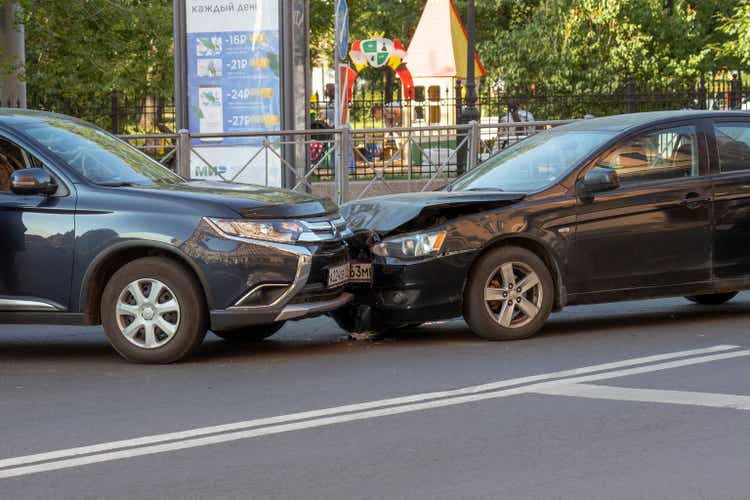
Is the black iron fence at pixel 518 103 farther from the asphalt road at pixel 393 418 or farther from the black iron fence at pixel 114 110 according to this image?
the asphalt road at pixel 393 418

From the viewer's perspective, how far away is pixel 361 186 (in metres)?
17.9

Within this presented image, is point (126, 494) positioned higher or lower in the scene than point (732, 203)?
lower

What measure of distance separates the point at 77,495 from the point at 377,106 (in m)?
19.0

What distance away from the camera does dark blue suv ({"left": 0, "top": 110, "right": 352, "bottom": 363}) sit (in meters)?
8.16

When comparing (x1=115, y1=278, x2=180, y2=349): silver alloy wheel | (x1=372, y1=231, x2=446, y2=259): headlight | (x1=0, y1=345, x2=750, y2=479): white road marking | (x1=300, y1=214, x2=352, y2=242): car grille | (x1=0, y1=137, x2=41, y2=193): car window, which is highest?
(x1=0, y1=137, x2=41, y2=193): car window

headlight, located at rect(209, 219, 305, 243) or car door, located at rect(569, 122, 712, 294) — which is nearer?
headlight, located at rect(209, 219, 305, 243)

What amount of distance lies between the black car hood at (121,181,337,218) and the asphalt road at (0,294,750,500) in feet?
3.23

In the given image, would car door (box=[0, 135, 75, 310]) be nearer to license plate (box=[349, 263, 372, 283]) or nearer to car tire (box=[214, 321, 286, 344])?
car tire (box=[214, 321, 286, 344])

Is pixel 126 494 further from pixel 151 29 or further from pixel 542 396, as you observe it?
pixel 151 29

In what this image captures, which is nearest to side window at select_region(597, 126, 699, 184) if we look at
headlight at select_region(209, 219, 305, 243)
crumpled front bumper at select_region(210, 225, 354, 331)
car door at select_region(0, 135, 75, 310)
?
crumpled front bumper at select_region(210, 225, 354, 331)

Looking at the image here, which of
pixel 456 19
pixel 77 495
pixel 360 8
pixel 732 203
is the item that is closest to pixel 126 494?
pixel 77 495

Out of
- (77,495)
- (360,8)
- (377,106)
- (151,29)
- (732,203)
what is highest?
(360,8)

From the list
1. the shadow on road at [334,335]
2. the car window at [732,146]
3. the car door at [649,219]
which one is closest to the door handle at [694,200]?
the car door at [649,219]

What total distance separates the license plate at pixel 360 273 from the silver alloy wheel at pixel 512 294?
0.82m
